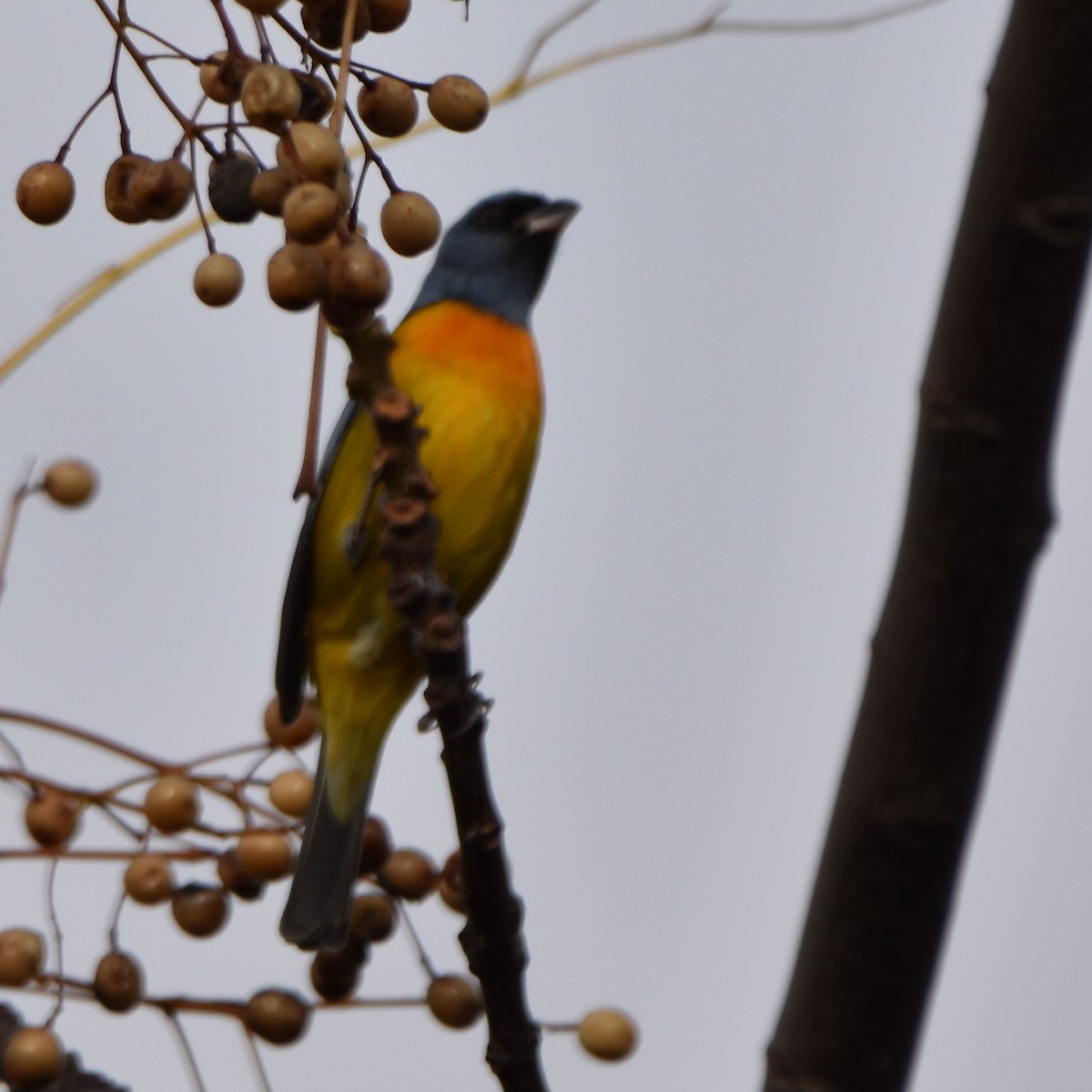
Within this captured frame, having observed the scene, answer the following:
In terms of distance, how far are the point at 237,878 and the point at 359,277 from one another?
1204 millimetres

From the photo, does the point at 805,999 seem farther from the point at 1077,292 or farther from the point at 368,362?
the point at 368,362

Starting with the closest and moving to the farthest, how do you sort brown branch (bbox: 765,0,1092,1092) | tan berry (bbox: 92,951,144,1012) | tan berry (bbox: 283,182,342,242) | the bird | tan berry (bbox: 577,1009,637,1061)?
brown branch (bbox: 765,0,1092,1092)
tan berry (bbox: 283,182,342,242)
tan berry (bbox: 92,951,144,1012)
tan berry (bbox: 577,1009,637,1061)
the bird

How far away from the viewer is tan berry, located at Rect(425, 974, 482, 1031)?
8.34 ft

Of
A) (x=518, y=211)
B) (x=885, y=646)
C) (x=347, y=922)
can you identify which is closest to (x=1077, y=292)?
(x=885, y=646)

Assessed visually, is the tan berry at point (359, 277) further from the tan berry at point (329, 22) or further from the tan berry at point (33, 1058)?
the tan berry at point (33, 1058)

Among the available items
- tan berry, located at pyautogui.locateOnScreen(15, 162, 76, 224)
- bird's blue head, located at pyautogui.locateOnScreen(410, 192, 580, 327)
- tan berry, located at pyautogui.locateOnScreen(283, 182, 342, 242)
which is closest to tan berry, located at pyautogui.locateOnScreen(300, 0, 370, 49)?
tan berry, located at pyautogui.locateOnScreen(283, 182, 342, 242)

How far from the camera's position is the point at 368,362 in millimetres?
1953

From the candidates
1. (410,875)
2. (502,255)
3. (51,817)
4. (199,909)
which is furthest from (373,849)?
(502,255)

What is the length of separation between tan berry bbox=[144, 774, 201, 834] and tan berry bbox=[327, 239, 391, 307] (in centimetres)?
111

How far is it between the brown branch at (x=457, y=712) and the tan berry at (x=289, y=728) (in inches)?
34.0

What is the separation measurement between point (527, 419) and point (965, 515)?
262 centimetres

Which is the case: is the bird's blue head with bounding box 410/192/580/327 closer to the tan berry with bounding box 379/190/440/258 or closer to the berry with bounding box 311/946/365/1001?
the berry with bounding box 311/946/365/1001

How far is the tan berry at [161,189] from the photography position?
2.15 metres

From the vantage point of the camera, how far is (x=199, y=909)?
2604 millimetres
